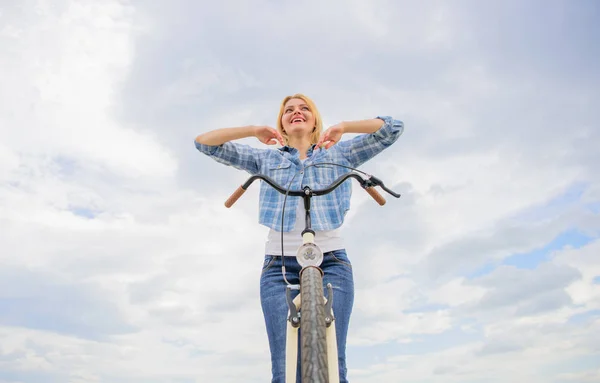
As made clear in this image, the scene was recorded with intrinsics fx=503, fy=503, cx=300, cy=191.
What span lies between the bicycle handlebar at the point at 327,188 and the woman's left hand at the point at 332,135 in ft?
1.84

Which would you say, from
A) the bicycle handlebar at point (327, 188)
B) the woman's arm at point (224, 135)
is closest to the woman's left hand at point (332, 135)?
the bicycle handlebar at point (327, 188)

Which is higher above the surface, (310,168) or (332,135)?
(332,135)

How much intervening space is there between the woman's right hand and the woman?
1cm

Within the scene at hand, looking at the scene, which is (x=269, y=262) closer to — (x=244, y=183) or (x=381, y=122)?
(x=244, y=183)

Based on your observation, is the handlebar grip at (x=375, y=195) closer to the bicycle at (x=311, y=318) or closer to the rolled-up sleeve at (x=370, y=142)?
the bicycle at (x=311, y=318)

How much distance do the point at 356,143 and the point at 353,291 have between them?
1.57 meters

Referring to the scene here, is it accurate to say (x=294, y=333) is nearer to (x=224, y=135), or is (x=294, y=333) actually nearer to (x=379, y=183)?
(x=379, y=183)

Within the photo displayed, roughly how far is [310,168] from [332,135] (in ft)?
1.31

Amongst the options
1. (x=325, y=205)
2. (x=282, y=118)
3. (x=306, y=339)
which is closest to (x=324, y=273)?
(x=325, y=205)

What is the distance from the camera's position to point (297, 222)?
4.68 meters

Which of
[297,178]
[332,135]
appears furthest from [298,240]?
[332,135]

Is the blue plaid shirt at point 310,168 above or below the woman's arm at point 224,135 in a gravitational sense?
below

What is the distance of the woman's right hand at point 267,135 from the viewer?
5102mm

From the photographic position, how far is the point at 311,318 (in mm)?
3580
